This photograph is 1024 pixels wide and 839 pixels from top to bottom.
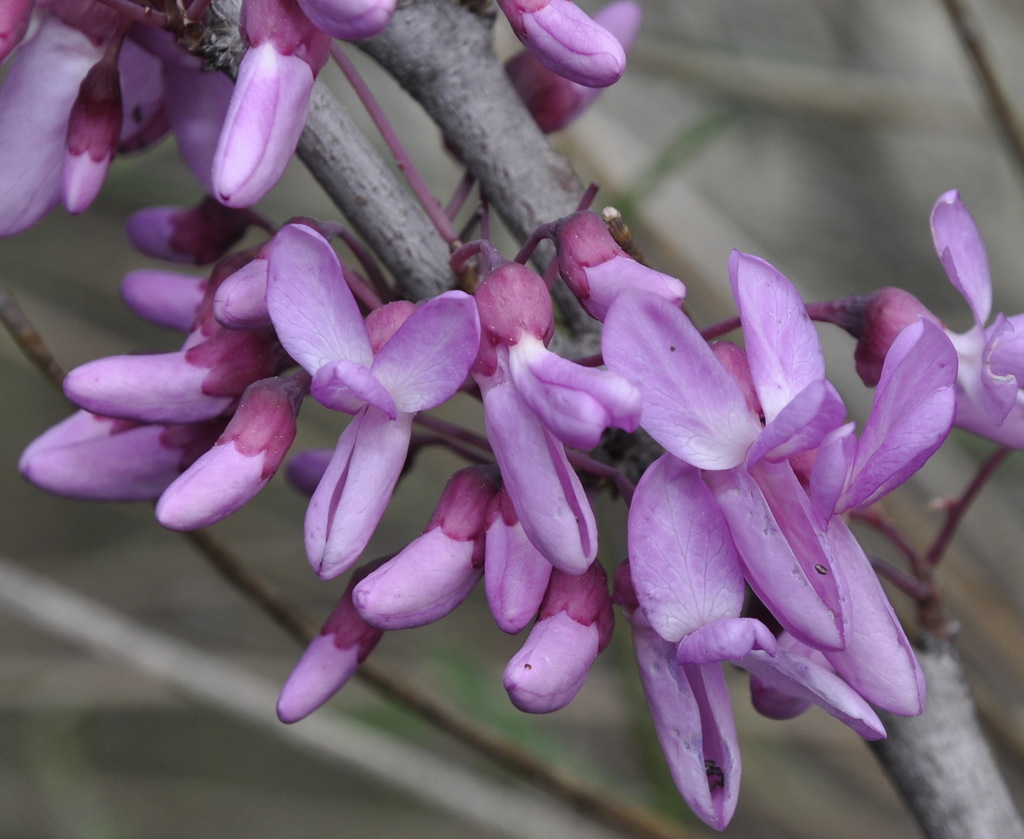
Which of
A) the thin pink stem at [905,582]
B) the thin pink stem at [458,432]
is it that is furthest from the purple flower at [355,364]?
the thin pink stem at [905,582]

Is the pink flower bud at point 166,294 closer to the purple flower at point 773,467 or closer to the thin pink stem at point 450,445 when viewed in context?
the thin pink stem at point 450,445

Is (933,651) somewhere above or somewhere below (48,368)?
below

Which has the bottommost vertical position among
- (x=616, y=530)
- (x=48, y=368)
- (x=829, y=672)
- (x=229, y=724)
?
Result: (x=229, y=724)

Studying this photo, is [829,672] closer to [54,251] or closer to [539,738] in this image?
[539,738]

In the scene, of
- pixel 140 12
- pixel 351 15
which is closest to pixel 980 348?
pixel 351 15

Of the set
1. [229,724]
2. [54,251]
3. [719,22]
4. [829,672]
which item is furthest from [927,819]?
[229,724]
